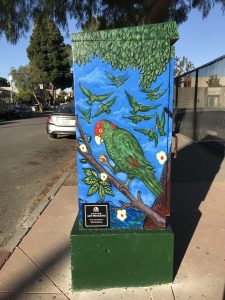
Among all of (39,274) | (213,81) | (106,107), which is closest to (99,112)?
(106,107)

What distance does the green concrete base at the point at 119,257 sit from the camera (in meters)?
3.36

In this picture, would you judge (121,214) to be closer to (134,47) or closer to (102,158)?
(102,158)

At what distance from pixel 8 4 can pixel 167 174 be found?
27.7ft

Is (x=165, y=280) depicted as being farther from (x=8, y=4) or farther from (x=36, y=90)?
(x=36, y=90)

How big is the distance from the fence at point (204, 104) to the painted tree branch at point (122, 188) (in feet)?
22.4

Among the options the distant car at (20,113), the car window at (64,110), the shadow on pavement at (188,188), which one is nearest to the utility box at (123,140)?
the shadow on pavement at (188,188)

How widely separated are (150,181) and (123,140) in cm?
42

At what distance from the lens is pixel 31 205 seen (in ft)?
20.4

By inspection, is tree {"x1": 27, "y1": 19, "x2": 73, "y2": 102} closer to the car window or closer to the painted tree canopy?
the car window

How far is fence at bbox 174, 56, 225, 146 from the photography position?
1029cm

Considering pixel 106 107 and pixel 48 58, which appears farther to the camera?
pixel 48 58

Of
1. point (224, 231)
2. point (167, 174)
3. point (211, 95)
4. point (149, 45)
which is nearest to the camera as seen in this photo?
point (149, 45)

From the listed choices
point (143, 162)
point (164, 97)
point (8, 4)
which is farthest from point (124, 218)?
point (8, 4)

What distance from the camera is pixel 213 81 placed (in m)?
11.2
